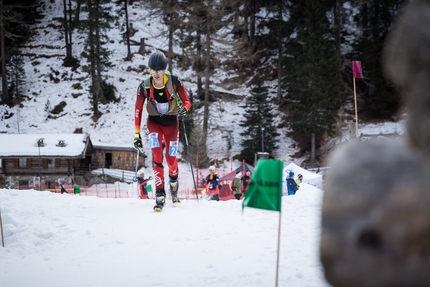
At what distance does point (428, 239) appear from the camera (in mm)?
1144

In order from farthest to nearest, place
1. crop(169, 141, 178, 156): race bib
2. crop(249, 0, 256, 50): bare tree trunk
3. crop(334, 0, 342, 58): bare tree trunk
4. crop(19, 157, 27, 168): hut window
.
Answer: crop(249, 0, 256, 50): bare tree trunk
crop(334, 0, 342, 58): bare tree trunk
crop(19, 157, 27, 168): hut window
crop(169, 141, 178, 156): race bib

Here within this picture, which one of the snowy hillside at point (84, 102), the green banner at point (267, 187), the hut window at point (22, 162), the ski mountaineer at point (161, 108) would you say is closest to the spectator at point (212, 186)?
the ski mountaineer at point (161, 108)

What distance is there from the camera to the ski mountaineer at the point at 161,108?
7176mm

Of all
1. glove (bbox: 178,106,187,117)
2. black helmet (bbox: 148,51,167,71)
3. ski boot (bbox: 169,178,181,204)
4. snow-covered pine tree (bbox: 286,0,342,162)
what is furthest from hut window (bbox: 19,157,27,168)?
black helmet (bbox: 148,51,167,71)

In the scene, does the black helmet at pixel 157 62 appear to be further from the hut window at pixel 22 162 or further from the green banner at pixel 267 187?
the hut window at pixel 22 162

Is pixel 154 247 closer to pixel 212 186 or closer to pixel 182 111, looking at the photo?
pixel 182 111

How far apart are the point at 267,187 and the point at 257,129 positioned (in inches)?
1228

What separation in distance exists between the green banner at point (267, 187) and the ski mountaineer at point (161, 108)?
434 centimetres

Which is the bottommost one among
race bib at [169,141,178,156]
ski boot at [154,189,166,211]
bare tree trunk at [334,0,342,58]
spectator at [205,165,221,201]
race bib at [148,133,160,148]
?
spectator at [205,165,221,201]

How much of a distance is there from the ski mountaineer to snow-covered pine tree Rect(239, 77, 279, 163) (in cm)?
2558

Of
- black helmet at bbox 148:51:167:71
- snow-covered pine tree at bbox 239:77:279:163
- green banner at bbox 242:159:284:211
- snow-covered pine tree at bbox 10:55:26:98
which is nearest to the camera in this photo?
green banner at bbox 242:159:284:211

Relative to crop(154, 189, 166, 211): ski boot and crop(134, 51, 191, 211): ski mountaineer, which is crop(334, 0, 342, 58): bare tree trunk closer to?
crop(134, 51, 191, 211): ski mountaineer

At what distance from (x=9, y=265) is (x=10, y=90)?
132 ft

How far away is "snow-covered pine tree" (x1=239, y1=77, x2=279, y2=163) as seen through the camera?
33.3 meters
